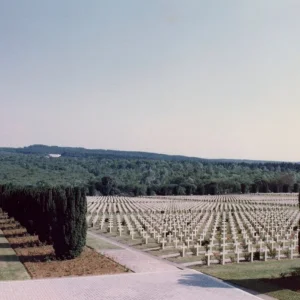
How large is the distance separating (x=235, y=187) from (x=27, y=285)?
270 ft

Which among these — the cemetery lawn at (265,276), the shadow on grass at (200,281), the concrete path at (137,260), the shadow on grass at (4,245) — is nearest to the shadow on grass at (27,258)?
the concrete path at (137,260)

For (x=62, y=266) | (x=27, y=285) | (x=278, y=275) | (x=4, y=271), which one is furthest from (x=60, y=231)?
(x=278, y=275)

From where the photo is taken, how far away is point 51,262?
19.8 meters

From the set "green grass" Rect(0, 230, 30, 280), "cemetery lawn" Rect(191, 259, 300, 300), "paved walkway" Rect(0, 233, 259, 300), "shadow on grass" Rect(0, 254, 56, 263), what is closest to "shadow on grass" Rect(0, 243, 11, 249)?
"green grass" Rect(0, 230, 30, 280)

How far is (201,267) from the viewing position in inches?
725

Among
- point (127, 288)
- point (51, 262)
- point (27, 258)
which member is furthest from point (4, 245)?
point (127, 288)

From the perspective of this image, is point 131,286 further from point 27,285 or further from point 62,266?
point 62,266

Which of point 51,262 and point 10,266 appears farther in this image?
point 51,262

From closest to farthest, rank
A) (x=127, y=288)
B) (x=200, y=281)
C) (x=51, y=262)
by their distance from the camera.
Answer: (x=127, y=288), (x=200, y=281), (x=51, y=262)

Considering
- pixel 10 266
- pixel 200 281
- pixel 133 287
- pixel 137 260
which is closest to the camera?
pixel 133 287

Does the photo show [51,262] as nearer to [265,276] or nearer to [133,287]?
[133,287]

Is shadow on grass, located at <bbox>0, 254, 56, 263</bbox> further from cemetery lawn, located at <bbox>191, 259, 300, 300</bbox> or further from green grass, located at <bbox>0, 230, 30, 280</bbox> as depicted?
cemetery lawn, located at <bbox>191, 259, 300, 300</bbox>

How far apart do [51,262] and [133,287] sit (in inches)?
235

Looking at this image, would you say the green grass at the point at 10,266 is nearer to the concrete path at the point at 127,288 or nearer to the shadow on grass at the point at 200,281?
the concrete path at the point at 127,288
